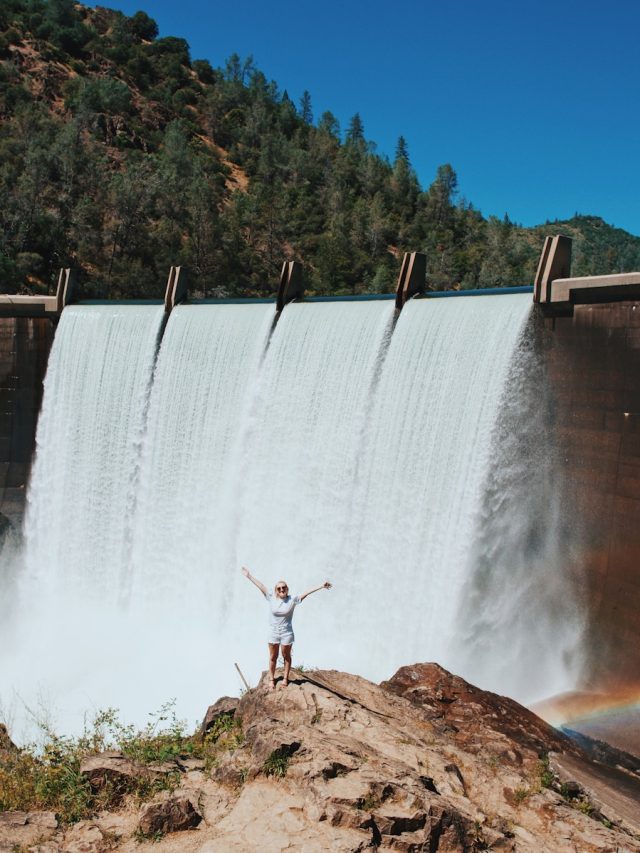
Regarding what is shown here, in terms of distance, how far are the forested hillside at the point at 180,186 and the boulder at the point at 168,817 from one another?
27.8m

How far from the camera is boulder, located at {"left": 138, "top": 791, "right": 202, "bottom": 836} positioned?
5.82m

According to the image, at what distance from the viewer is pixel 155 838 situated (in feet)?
18.9

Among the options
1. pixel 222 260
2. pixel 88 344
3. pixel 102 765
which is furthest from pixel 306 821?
pixel 222 260

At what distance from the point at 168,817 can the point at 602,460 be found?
367 inches

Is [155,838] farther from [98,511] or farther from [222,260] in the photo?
[222,260]

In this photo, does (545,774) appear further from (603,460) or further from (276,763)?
(603,460)

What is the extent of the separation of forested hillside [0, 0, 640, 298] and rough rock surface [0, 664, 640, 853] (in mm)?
27371

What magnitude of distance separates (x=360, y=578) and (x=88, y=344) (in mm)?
10356

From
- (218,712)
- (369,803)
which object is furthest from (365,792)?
(218,712)

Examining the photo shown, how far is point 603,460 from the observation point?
12.1 m

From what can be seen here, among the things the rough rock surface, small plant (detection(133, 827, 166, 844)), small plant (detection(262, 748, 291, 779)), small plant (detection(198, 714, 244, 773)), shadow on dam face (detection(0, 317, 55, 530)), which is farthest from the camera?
shadow on dam face (detection(0, 317, 55, 530))

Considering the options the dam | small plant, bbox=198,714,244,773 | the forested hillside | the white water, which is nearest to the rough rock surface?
small plant, bbox=198,714,244,773

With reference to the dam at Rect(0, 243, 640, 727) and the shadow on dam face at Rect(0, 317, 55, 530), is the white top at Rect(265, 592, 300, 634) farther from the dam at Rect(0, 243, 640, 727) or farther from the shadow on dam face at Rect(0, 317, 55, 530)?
the shadow on dam face at Rect(0, 317, 55, 530)

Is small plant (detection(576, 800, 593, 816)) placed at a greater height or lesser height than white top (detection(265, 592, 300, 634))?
lesser
